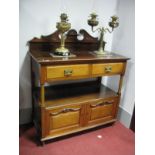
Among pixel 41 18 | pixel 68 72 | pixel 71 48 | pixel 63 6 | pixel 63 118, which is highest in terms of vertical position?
pixel 63 6

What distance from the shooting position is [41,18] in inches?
72.0

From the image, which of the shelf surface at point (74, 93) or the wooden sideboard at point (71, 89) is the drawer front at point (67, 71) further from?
the shelf surface at point (74, 93)

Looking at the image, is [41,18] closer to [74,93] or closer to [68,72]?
[68,72]

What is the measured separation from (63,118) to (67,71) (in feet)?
1.79

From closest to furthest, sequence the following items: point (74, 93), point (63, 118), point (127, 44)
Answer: point (63, 118)
point (74, 93)
point (127, 44)

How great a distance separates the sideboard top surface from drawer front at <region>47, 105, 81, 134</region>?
1.74ft

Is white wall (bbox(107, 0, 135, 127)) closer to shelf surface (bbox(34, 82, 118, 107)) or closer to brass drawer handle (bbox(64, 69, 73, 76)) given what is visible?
shelf surface (bbox(34, 82, 118, 107))

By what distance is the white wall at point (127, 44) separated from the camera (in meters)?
2.09

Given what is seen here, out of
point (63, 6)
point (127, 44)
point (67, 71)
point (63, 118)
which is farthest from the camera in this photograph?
point (127, 44)

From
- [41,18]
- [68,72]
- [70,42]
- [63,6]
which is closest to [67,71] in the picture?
[68,72]

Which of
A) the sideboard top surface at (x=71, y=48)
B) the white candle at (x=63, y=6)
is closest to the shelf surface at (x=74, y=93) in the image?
the sideboard top surface at (x=71, y=48)
